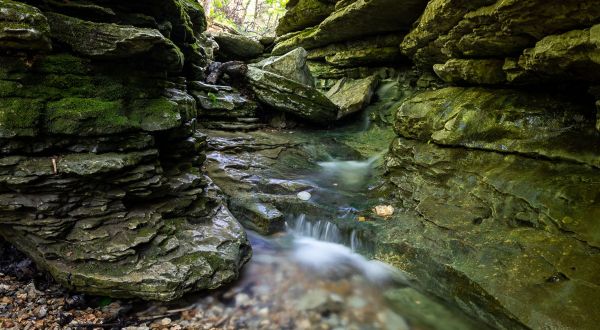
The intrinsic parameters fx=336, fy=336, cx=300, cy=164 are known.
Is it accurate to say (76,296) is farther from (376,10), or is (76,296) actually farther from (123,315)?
(376,10)

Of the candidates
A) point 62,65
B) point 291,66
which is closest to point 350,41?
point 291,66

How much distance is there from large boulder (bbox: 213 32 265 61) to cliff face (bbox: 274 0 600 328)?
10012mm

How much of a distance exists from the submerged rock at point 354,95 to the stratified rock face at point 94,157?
24.3 feet

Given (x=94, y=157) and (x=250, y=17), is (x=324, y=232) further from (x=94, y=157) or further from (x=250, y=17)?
(x=250, y=17)

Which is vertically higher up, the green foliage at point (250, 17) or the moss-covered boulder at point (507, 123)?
the green foliage at point (250, 17)

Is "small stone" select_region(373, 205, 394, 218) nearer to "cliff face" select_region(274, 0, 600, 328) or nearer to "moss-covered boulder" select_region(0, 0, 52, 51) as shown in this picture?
"cliff face" select_region(274, 0, 600, 328)

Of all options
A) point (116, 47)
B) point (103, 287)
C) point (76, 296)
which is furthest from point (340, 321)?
point (116, 47)

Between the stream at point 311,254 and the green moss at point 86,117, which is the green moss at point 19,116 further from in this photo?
the stream at point 311,254

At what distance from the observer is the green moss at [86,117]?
3998 millimetres

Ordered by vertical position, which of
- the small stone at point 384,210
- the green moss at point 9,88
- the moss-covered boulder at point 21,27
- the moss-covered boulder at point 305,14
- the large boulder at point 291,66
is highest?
the moss-covered boulder at point 305,14

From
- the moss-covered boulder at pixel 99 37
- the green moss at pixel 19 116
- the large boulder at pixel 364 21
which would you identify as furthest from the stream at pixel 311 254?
the large boulder at pixel 364 21

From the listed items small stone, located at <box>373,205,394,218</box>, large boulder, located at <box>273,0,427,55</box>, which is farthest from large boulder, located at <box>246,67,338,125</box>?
small stone, located at <box>373,205,394,218</box>

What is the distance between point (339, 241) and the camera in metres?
6.27

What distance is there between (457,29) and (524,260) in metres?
4.07
